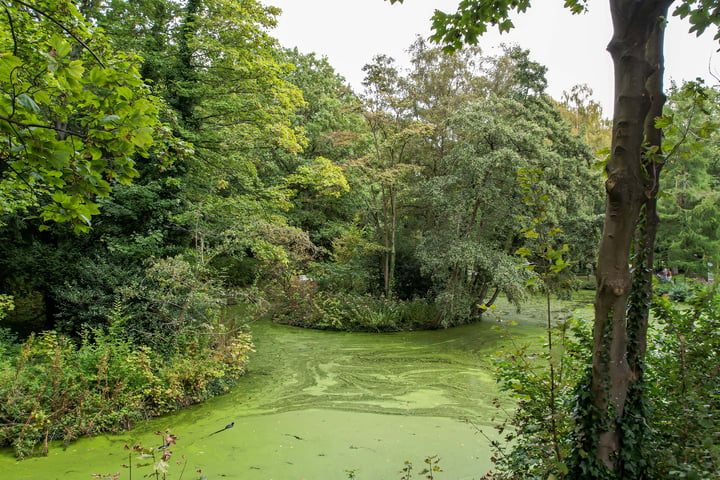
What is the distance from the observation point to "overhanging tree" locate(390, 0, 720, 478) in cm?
158

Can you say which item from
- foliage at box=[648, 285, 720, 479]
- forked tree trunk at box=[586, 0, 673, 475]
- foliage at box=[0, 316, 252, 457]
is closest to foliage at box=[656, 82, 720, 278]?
foliage at box=[648, 285, 720, 479]

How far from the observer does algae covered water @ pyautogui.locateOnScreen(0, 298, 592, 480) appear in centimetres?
316

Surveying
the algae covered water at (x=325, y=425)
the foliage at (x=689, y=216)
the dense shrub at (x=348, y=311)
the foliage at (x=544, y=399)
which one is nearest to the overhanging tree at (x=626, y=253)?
the foliage at (x=544, y=399)

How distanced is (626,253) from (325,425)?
3.35m

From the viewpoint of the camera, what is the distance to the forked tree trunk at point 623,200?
62.1 inches

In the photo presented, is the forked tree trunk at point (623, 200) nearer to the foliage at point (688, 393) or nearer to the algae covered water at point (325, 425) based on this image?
the foliage at point (688, 393)

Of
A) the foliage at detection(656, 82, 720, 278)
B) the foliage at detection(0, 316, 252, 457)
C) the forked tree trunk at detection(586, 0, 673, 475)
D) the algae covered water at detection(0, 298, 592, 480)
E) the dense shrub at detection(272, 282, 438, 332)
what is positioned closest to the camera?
the forked tree trunk at detection(586, 0, 673, 475)

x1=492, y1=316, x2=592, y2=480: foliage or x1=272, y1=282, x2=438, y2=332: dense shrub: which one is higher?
x1=492, y1=316, x2=592, y2=480: foliage

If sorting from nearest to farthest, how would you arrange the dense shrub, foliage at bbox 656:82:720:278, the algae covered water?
the algae covered water, the dense shrub, foliage at bbox 656:82:720:278

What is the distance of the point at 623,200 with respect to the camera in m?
1.60

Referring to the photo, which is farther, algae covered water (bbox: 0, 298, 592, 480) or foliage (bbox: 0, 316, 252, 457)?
foliage (bbox: 0, 316, 252, 457)

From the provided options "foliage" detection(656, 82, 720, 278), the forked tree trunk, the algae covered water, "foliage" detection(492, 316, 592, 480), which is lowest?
the algae covered water

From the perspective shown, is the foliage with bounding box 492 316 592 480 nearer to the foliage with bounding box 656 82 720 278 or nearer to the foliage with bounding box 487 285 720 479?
the foliage with bounding box 487 285 720 479

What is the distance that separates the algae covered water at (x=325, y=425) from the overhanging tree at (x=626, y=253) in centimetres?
70
